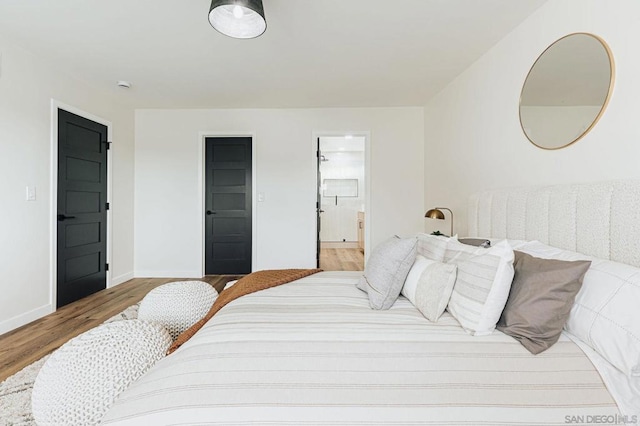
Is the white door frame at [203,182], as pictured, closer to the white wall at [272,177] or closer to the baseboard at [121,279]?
the white wall at [272,177]

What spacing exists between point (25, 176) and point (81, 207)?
719 mm

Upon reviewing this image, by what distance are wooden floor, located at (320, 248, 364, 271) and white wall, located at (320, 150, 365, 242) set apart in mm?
468

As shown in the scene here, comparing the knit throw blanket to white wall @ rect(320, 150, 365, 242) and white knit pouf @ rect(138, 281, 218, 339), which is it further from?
white wall @ rect(320, 150, 365, 242)

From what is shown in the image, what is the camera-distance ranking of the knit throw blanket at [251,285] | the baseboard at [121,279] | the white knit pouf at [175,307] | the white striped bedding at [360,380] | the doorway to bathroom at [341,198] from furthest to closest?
the doorway to bathroom at [341,198] < the baseboard at [121,279] < the white knit pouf at [175,307] < the knit throw blanket at [251,285] < the white striped bedding at [360,380]

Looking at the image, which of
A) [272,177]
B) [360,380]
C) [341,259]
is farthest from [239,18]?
[341,259]

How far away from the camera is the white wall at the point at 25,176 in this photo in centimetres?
249

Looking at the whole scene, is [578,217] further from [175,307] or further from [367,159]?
[367,159]

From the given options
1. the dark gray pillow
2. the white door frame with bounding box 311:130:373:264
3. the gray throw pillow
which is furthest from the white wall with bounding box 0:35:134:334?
the dark gray pillow

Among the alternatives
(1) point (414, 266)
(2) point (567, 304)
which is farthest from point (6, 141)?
(2) point (567, 304)

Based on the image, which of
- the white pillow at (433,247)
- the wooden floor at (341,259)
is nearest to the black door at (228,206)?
the wooden floor at (341,259)

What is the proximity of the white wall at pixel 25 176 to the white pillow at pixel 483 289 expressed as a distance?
3.48 meters

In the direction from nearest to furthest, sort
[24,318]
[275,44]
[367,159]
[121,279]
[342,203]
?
1. [275,44]
2. [24,318]
3. [121,279]
4. [367,159]
5. [342,203]

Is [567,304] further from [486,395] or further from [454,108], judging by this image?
[454,108]

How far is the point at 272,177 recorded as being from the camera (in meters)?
4.30
